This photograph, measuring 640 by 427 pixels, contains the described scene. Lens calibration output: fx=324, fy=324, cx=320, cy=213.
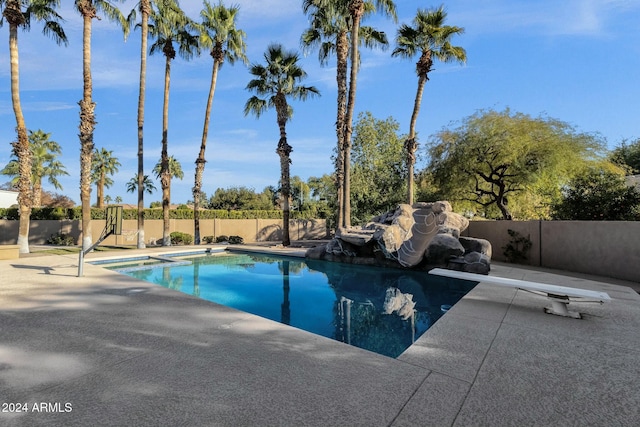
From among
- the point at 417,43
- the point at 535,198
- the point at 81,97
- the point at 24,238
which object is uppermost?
the point at 417,43

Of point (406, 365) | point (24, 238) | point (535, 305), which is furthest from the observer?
point (24, 238)

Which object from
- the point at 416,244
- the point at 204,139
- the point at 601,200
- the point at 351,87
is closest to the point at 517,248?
the point at 601,200

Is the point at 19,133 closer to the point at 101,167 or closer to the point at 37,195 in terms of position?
the point at 37,195

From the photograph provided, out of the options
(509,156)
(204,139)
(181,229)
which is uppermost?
(204,139)

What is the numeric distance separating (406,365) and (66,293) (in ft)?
20.2

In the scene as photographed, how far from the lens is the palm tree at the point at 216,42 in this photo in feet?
58.4

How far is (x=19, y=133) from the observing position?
13.1 meters

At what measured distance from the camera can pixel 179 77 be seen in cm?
1823

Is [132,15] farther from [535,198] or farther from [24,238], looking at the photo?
[535,198]

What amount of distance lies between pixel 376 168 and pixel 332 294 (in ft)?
56.7

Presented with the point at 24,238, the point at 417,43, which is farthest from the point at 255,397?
the point at 417,43

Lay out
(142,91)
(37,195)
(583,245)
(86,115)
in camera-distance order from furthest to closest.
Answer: (37,195)
(142,91)
(86,115)
(583,245)

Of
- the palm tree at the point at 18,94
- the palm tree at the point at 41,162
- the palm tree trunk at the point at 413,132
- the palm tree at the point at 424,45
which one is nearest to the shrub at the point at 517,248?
the palm tree at the point at 424,45

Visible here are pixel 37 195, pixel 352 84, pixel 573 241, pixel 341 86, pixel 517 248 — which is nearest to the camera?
pixel 573 241
